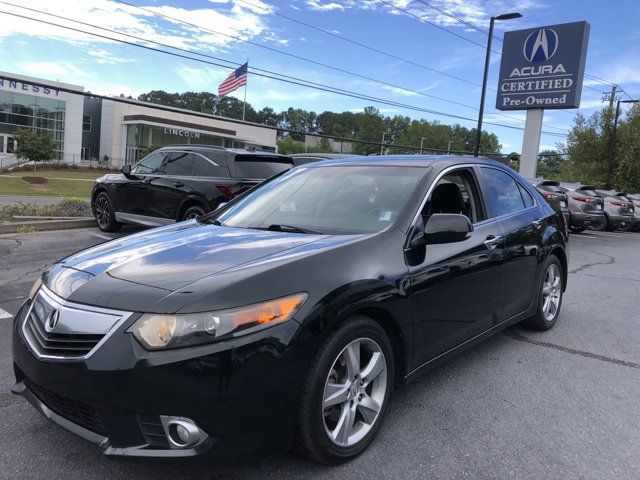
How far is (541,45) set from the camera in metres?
24.9

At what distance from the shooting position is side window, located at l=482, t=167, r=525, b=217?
13.8 feet

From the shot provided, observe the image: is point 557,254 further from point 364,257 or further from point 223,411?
point 223,411

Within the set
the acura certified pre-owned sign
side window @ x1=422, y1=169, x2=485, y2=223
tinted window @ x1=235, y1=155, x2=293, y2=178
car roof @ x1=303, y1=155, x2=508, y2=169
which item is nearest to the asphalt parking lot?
side window @ x1=422, y1=169, x2=485, y2=223

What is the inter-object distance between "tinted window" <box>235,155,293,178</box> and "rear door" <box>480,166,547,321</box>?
517 centimetres

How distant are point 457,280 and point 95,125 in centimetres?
7024

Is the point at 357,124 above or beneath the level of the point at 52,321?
above

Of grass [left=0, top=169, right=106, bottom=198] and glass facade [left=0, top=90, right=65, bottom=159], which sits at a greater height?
glass facade [left=0, top=90, right=65, bottom=159]

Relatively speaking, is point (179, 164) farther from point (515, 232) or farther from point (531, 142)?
point (531, 142)

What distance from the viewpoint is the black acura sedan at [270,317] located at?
2.15 metres

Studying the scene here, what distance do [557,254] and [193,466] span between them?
427cm

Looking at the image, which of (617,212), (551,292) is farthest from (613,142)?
(551,292)

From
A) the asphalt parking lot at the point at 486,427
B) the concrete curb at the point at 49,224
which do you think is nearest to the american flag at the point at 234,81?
the concrete curb at the point at 49,224

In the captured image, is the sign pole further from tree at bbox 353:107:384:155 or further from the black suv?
tree at bbox 353:107:384:155

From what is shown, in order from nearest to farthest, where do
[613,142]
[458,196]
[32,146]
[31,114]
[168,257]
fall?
1. [168,257]
2. [458,196]
3. [613,142]
4. [32,146]
5. [31,114]
